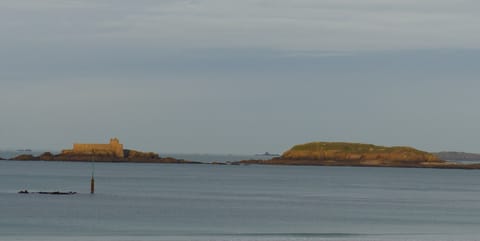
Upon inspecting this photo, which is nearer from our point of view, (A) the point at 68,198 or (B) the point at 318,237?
(B) the point at 318,237

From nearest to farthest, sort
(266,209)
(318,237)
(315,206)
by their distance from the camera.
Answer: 1. (318,237)
2. (266,209)
3. (315,206)

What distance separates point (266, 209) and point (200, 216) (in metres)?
8.75

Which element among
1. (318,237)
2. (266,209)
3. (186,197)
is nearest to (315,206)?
(266,209)

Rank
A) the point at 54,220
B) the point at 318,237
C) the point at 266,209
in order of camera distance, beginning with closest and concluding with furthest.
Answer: the point at 318,237
the point at 54,220
the point at 266,209

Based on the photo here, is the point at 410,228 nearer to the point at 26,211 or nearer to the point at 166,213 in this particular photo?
the point at 166,213

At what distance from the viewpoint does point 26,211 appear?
213 ft

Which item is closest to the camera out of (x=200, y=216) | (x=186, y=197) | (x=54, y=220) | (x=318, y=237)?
(x=318, y=237)

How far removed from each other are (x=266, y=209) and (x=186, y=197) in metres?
17.5

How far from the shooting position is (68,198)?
79.1 meters

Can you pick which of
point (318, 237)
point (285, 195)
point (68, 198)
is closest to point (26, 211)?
point (68, 198)

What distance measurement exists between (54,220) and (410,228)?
64.0ft

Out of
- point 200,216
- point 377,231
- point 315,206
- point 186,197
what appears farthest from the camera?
point 186,197

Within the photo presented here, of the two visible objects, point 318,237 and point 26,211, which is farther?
point 26,211

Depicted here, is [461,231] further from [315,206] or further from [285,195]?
[285,195]
